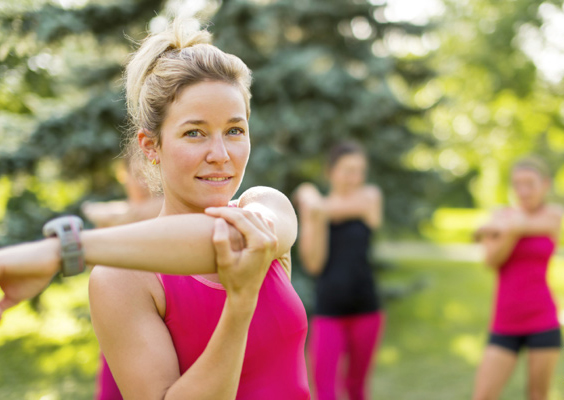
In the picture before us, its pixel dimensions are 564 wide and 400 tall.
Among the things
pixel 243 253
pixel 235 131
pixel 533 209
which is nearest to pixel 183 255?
pixel 243 253

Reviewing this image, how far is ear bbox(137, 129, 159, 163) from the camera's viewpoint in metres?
1.66

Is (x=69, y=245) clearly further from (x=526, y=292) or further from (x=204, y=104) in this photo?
(x=526, y=292)

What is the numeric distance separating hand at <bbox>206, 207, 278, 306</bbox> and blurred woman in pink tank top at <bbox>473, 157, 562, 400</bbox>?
3.41 m

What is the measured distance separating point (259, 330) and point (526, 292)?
3.37m

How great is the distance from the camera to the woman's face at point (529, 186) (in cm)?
459

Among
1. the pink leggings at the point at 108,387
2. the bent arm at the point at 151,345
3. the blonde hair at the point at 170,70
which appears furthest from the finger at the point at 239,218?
the pink leggings at the point at 108,387

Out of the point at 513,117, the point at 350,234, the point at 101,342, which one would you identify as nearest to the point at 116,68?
the point at 350,234

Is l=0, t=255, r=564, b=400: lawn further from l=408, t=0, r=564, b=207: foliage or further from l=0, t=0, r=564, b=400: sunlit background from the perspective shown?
l=408, t=0, r=564, b=207: foliage

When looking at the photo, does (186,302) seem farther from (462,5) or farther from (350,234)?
(462,5)

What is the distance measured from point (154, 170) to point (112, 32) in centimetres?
639

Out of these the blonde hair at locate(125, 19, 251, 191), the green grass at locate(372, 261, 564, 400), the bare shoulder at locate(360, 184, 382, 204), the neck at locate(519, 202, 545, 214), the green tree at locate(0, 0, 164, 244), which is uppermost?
the green tree at locate(0, 0, 164, 244)

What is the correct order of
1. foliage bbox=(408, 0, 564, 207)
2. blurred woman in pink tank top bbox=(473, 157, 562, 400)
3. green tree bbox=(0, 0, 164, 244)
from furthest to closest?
foliage bbox=(408, 0, 564, 207) → green tree bbox=(0, 0, 164, 244) → blurred woman in pink tank top bbox=(473, 157, 562, 400)

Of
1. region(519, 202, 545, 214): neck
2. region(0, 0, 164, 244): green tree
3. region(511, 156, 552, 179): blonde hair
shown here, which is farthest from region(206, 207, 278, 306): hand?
region(0, 0, 164, 244): green tree

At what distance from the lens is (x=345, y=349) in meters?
4.42
